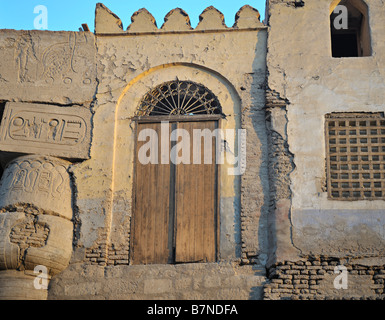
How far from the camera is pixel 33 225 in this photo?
10.1m

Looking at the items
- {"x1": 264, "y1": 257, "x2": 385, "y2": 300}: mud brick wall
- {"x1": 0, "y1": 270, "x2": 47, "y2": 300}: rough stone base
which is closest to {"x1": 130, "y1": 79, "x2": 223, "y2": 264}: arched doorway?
{"x1": 264, "y1": 257, "x2": 385, "y2": 300}: mud brick wall

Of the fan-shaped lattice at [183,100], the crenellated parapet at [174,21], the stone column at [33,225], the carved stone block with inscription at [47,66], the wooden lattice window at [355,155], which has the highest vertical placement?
the crenellated parapet at [174,21]

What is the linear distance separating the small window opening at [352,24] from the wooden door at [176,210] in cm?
270

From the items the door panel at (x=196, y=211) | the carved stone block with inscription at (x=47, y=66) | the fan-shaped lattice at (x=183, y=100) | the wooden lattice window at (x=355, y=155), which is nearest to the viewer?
the wooden lattice window at (x=355, y=155)

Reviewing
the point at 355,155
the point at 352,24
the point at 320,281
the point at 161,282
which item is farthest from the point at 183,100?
the point at 320,281

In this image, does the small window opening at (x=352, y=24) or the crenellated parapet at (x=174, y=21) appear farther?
the crenellated parapet at (x=174, y=21)

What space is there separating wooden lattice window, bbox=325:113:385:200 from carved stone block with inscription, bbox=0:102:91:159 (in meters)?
3.80

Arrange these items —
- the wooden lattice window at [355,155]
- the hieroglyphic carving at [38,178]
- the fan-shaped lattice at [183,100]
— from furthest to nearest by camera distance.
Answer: the fan-shaped lattice at [183,100]
the hieroglyphic carving at [38,178]
the wooden lattice window at [355,155]

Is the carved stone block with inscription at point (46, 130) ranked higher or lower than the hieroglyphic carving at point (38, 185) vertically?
higher

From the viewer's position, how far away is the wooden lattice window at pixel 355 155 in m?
10.0

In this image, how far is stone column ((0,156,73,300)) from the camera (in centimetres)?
977

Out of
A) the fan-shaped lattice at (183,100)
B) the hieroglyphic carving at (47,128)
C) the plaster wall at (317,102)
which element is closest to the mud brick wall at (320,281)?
the plaster wall at (317,102)

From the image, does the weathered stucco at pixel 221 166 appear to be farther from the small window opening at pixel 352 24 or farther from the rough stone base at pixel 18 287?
the small window opening at pixel 352 24

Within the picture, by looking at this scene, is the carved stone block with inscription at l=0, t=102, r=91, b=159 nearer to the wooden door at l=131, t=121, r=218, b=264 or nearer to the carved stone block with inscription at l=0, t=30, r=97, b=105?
the carved stone block with inscription at l=0, t=30, r=97, b=105
